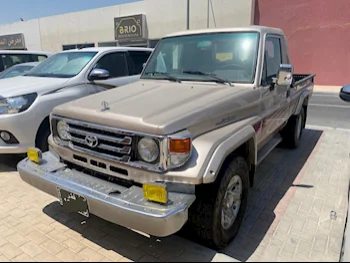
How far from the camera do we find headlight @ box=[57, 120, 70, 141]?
3.14 meters

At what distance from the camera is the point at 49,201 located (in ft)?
12.7

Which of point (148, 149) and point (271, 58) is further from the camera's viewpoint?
point (271, 58)

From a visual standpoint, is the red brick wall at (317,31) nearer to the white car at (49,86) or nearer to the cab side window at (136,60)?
the cab side window at (136,60)

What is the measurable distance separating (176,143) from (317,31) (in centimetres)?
1787

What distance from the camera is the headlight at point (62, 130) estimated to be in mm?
3138

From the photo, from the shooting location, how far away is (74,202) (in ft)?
8.90

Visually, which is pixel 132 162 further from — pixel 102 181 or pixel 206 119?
pixel 206 119

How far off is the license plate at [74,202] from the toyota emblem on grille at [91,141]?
48cm

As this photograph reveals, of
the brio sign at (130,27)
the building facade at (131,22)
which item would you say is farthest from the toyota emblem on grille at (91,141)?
the brio sign at (130,27)

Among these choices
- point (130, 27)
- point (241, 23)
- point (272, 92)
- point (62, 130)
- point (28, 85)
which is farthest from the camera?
point (130, 27)

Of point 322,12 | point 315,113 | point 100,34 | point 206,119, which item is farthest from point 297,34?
point 206,119

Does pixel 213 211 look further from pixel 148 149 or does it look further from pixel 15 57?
pixel 15 57

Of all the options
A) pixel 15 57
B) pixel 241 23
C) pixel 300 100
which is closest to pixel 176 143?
pixel 300 100

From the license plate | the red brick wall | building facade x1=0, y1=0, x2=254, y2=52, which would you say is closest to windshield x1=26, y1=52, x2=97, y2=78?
the license plate
